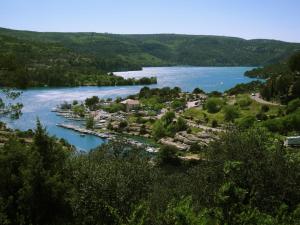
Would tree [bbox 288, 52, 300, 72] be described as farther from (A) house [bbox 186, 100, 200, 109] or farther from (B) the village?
(A) house [bbox 186, 100, 200, 109]

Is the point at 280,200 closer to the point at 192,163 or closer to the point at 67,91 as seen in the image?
the point at 192,163

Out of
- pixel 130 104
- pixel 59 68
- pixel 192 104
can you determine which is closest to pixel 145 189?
pixel 192 104

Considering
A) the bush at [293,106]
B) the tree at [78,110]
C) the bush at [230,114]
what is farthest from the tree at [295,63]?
the tree at [78,110]

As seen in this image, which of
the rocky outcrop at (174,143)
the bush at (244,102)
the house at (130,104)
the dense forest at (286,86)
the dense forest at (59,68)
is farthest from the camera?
the dense forest at (59,68)

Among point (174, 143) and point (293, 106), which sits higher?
point (293, 106)

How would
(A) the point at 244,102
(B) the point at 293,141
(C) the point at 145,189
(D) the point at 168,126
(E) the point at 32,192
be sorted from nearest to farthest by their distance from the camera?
(C) the point at 145,189 → (E) the point at 32,192 → (B) the point at 293,141 → (D) the point at 168,126 → (A) the point at 244,102

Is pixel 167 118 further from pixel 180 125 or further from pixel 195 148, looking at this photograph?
pixel 195 148

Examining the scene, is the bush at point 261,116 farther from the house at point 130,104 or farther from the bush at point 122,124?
the house at point 130,104

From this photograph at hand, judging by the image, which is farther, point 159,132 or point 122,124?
point 122,124

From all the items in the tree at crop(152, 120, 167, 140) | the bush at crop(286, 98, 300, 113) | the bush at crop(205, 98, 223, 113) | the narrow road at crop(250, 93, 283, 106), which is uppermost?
the bush at crop(286, 98, 300, 113)

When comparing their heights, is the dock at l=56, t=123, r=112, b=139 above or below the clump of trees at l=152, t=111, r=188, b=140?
below

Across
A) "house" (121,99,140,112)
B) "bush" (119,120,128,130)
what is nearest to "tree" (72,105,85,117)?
"house" (121,99,140,112)
